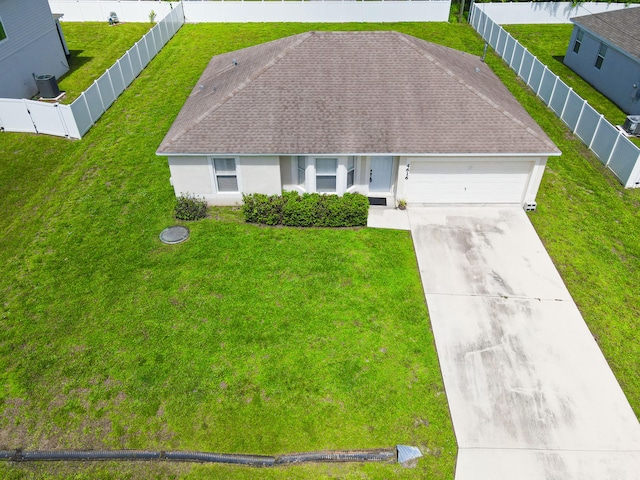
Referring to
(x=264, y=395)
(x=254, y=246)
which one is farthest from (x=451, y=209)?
(x=264, y=395)

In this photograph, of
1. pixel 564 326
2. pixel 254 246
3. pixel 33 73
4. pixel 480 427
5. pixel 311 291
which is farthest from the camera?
pixel 33 73

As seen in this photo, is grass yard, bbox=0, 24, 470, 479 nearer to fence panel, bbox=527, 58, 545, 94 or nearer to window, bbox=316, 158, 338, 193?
window, bbox=316, 158, 338, 193

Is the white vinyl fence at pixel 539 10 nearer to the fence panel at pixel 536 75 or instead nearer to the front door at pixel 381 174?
the fence panel at pixel 536 75

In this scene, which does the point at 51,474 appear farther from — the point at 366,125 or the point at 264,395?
the point at 366,125

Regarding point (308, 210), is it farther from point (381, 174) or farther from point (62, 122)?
point (62, 122)

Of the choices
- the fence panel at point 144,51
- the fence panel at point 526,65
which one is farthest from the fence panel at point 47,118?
the fence panel at point 526,65
